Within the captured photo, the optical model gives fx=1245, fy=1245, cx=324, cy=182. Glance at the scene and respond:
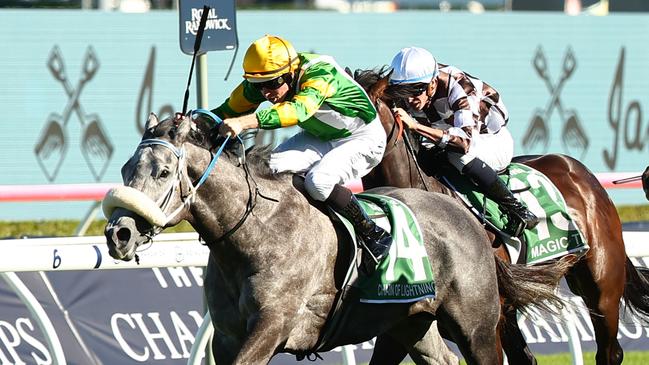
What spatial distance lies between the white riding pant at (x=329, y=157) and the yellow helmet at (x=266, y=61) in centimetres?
41

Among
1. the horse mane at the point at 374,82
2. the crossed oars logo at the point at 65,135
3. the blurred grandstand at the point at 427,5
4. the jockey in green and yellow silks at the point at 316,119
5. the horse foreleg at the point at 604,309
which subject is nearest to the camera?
the jockey in green and yellow silks at the point at 316,119

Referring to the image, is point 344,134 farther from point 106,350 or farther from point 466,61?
point 466,61

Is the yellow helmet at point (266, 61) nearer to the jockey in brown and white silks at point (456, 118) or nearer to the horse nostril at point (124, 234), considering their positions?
the horse nostril at point (124, 234)

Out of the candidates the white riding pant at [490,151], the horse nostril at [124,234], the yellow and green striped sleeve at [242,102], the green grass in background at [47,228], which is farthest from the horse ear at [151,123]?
the green grass in background at [47,228]

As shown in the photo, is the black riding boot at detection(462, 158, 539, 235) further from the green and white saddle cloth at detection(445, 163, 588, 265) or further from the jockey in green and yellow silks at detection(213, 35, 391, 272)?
the jockey in green and yellow silks at detection(213, 35, 391, 272)

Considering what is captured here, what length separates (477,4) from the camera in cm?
1591

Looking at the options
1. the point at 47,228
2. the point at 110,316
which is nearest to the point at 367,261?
the point at 110,316

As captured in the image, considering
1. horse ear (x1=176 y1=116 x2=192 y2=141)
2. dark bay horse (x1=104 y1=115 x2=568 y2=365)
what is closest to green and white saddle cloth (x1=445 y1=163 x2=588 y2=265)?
dark bay horse (x1=104 y1=115 x2=568 y2=365)

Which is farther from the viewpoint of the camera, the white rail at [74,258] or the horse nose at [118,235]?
the white rail at [74,258]

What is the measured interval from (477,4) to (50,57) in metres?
6.13

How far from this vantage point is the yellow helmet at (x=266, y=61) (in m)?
4.79

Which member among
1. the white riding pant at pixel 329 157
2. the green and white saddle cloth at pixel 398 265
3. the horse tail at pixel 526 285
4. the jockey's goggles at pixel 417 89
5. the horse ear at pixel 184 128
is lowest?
the horse tail at pixel 526 285

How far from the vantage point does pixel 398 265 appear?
16.5ft

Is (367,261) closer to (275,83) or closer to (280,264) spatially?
(280,264)
